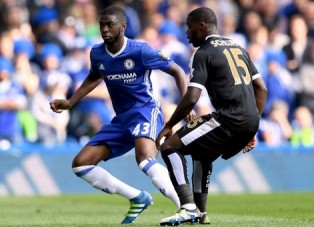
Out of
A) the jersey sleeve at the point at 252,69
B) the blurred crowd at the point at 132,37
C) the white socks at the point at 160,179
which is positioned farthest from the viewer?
the blurred crowd at the point at 132,37

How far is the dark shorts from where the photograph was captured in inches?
390

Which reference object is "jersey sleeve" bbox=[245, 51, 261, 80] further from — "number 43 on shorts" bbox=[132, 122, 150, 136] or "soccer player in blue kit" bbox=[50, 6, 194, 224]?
"number 43 on shorts" bbox=[132, 122, 150, 136]

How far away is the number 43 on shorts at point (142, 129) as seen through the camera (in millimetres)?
10891

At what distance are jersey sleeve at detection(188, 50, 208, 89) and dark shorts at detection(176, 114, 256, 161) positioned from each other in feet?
1.45

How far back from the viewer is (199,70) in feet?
31.9

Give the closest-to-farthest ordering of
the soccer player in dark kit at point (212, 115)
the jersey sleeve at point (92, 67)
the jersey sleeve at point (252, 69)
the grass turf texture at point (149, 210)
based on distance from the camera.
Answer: the soccer player in dark kit at point (212, 115) < the jersey sleeve at point (252, 69) < the grass turf texture at point (149, 210) < the jersey sleeve at point (92, 67)

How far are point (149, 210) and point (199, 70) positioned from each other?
4.54 m

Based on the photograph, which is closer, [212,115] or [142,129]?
[212,115]

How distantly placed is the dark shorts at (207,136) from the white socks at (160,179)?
698 mm

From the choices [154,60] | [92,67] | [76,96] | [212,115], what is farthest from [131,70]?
[212,115]

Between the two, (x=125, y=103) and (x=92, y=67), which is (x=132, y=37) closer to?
(x=92, y=67)

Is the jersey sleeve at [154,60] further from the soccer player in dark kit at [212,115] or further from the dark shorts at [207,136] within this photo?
the dark shorts at [207,136]

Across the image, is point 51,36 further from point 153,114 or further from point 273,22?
point 153,114

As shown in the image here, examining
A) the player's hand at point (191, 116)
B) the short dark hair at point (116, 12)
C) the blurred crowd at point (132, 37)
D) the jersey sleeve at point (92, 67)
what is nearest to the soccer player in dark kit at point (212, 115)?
the player's hand at point (191, 116)
